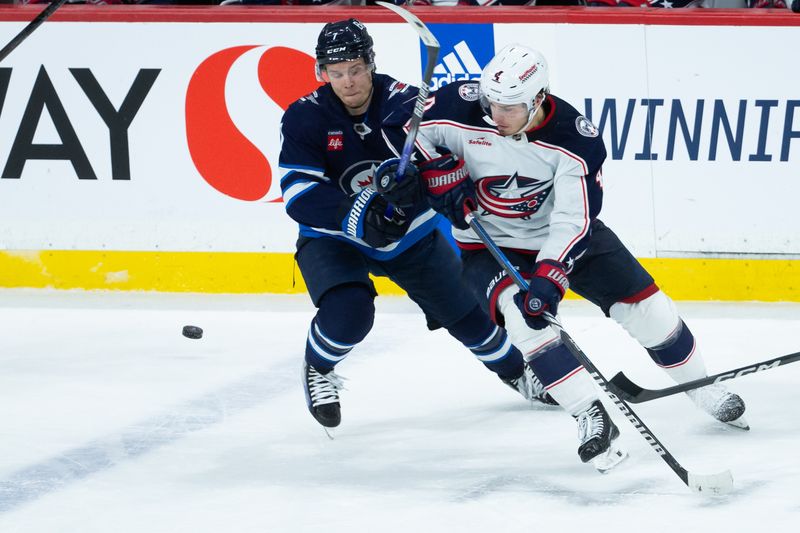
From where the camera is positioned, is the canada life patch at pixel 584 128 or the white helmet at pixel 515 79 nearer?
the white helmet at pixel 515 79

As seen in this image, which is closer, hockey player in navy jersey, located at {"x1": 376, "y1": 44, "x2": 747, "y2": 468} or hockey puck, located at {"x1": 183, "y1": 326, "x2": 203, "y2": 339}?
hockey player in navy jersey, located at {"x1": 376, "y1": 44, "x2": 747, "y2": 468}

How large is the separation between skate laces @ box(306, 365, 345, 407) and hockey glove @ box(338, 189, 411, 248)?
0.40 m

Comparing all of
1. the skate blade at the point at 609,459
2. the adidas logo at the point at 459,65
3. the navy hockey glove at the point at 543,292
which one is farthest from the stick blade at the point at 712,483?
the adidas logo at the point at 459,65

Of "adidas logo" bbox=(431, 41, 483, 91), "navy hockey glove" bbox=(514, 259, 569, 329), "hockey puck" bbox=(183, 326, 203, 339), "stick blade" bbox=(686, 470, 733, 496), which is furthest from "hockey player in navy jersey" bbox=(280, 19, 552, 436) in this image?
"adidas logo" bbox=(431, 41, 483, 91)

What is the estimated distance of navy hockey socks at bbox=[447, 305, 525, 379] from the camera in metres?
3.18

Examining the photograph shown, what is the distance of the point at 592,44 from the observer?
174 inches

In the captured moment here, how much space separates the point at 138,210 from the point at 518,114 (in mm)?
2384

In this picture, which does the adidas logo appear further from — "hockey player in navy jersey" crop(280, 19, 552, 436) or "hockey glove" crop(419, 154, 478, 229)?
"hockey glove" crop(419, 154, 478, 229)

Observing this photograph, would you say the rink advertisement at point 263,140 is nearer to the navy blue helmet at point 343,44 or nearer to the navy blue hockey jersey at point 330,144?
the navy blue hockey jersey at point 330,144

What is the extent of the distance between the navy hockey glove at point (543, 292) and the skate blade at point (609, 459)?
1.03 ft

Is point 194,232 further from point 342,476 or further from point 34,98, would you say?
point 342,476

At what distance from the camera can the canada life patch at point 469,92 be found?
292cm

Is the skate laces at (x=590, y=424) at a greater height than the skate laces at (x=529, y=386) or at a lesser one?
greater

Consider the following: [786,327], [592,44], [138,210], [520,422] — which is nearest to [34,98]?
[138,210]
